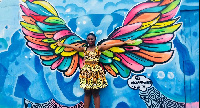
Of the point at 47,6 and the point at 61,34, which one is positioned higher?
the point at 47,6

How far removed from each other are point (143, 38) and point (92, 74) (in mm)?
1205

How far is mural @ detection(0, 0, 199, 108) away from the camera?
3.77 meters

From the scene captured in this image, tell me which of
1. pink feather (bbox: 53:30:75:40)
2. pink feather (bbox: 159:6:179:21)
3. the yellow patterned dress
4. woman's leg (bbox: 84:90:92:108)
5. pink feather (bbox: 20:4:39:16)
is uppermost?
pink feather (bbox: 20:4:39:16)

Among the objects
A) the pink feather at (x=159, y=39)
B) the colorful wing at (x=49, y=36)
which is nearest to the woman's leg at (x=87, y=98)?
the colorful wing at (x=49, y=36)

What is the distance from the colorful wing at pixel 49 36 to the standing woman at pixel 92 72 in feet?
1.08

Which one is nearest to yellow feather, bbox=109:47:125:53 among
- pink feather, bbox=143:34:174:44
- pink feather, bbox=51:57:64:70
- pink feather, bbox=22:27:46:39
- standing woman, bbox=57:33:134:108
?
standing woman, bbox=57:33:134:108

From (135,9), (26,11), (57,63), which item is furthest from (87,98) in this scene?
(26,11)

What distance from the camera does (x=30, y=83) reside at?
166 inches

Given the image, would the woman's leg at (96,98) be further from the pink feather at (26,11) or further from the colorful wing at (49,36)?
→ the pink feather at (26,11)

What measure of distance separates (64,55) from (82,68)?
1.92 ft

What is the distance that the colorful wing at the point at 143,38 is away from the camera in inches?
150

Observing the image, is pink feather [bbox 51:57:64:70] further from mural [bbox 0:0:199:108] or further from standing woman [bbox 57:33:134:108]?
standing woman [bbox 57:33:134:108]

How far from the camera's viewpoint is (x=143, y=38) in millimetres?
3875

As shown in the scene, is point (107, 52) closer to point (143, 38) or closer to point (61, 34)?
point (143, 38)
